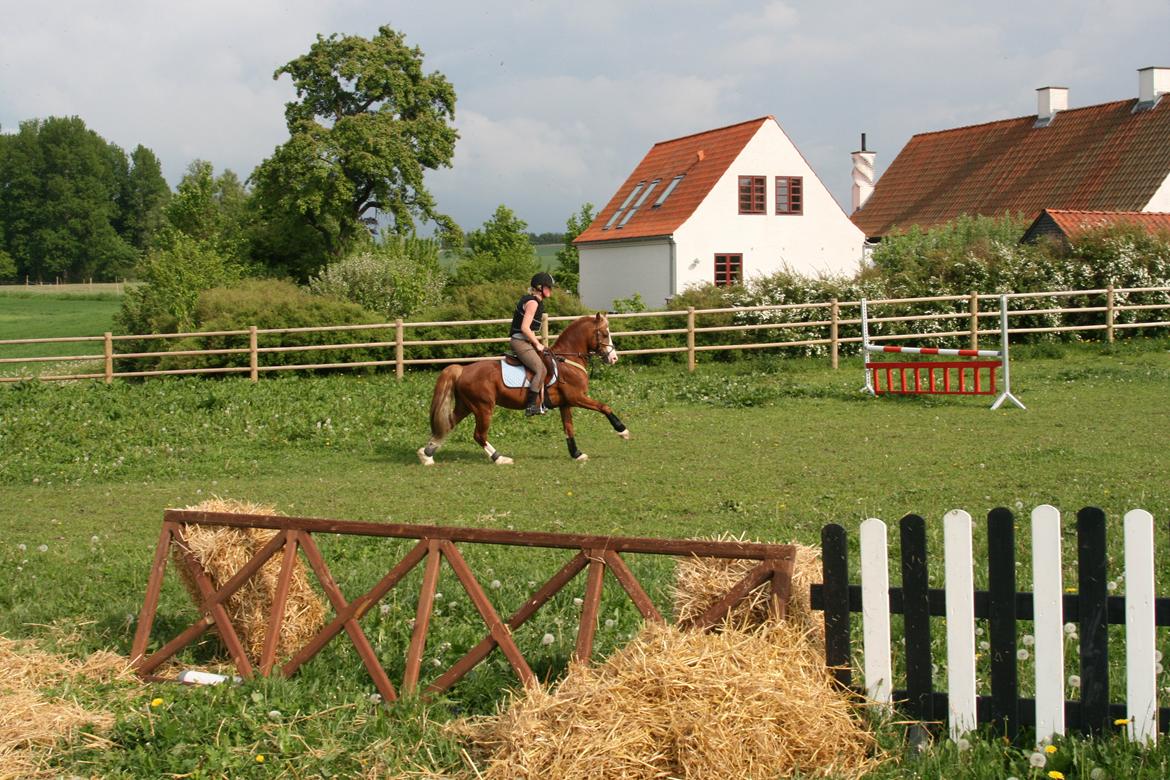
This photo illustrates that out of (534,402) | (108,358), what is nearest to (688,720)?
(534,402)

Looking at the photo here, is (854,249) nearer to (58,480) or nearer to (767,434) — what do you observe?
(767,434)

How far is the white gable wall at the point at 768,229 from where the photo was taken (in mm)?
40031

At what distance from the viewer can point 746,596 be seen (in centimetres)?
499

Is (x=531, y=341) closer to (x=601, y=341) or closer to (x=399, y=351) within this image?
(x=601, y=341)

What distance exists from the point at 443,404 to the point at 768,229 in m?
27.8

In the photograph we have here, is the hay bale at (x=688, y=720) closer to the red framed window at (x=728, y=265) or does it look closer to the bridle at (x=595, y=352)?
the bridle at (x=595, y=352)

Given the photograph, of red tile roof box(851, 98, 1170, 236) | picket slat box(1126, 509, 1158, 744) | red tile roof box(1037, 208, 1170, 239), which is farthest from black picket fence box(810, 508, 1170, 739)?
red tile roof box(851, 98, 1170, 236)

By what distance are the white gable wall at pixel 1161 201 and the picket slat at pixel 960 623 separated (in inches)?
1417

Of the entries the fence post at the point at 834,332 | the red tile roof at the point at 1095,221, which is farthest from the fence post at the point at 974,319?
the red tile roof at the point at 1095,221

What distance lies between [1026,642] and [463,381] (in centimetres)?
996

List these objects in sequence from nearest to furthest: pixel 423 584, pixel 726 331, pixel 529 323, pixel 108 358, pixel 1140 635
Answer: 1. pixel 1140 635
2. pixel 423 584
3. pixel 529 323
4. pixel 108 358
5. pixel 726 331

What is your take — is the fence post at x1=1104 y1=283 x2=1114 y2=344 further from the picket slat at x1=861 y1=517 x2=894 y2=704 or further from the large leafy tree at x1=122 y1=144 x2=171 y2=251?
the large leafy tree at x1=122 y1=144 x2=171 y2=251

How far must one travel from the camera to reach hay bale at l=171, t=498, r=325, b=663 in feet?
21.1

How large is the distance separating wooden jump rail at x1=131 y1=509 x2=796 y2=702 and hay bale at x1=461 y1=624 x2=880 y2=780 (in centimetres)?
30
